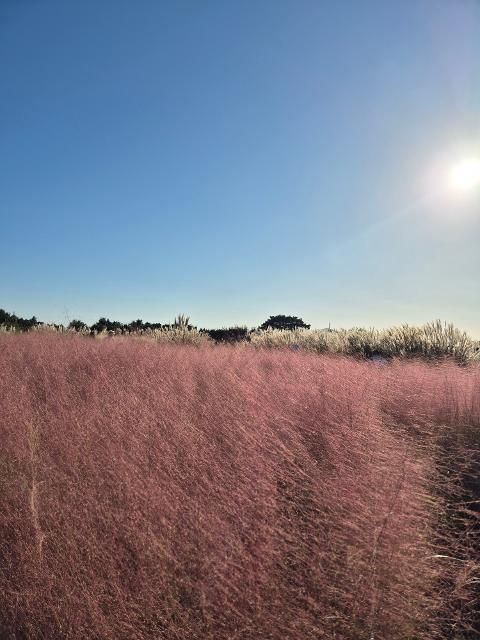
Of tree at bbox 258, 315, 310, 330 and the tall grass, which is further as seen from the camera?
tree at bbox 258, 315, 310, 330

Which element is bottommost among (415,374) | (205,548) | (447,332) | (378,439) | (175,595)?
(175,595)

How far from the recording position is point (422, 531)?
2.78 m

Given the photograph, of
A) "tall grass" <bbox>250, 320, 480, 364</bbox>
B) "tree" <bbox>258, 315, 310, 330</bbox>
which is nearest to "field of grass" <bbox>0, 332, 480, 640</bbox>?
"tall grass" <bbox>250, 320, 480, 364</bbox>

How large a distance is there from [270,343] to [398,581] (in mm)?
12738

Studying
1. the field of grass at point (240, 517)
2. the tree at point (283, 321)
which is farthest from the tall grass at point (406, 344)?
the tree at point (283, 321)

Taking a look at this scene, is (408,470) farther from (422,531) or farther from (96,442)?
(96,442)

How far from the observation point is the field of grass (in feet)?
6.82

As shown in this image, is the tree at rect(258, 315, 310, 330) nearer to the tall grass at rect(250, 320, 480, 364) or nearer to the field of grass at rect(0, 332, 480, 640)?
the tall grass at rect(250, 320, 480, 364)

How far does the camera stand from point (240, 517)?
8.55 feet

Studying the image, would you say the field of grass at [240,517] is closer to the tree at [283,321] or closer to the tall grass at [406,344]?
the tall grass at [406,344]

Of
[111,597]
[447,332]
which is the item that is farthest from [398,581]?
[447,332]

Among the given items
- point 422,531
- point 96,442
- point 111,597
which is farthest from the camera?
point 96,442

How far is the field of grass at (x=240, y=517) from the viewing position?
2080 millimetres

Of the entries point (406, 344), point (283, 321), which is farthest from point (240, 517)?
point (283, 321)
